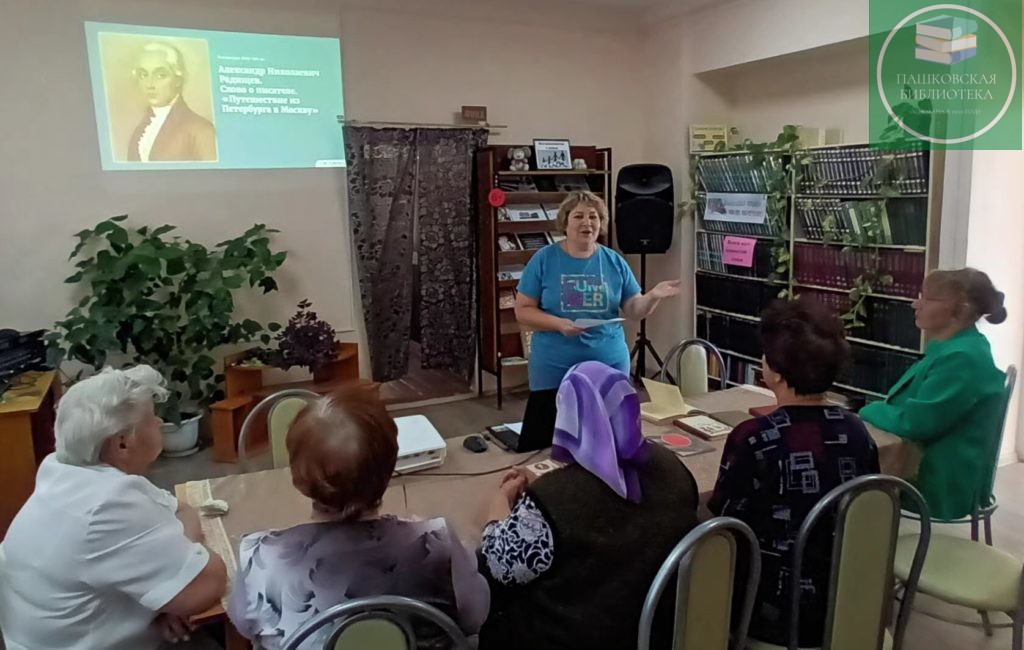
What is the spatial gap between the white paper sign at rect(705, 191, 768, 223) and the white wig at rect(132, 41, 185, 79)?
338 cm

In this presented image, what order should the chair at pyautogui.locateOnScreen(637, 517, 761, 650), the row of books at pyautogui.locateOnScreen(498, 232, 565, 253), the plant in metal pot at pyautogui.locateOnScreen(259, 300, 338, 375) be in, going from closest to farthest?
→ the chair at pyautogui.locateOnScreen(637, 517, 761, 650)
the plant in metal pot at pyautogui.locateOnScreen(259, 300, 338, 375)
the row of books at pyautogui.locateOnScreen(498, 232, 565, 253)

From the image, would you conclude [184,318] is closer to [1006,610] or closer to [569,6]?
[569,6]

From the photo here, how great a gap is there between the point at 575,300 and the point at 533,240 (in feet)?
7.55

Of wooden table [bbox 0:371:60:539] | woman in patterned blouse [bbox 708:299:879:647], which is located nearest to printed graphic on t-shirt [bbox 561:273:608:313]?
woman in patterned blouse [bbox 708:299:879:647]

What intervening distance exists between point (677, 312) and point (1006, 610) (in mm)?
3782

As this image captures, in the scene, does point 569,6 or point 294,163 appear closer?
point 294,163

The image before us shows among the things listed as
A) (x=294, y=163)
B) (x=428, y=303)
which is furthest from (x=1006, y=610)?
(x=294, y=163)

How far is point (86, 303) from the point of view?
4047mm

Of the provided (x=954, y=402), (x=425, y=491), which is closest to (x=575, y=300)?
(x=425, y=491)

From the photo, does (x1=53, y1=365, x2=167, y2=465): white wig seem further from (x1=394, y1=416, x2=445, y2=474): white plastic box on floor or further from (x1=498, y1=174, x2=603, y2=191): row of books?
(x1=498, y1=174, x2=603, y2=191): row of books

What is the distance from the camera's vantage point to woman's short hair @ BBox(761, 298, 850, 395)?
1735 mm

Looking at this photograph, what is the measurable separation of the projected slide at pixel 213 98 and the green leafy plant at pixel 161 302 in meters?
0.47

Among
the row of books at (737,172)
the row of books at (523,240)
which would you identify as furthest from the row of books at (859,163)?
the row of books at (523,240)

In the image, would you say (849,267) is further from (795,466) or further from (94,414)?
(94,414)
